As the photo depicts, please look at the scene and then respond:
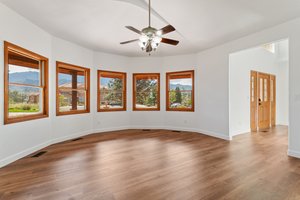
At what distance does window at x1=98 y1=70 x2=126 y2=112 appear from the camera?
577 centimetres

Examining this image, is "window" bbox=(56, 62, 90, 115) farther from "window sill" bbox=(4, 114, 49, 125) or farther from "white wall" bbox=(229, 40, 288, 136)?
"white wall" bbox=(229, 40, 288, 136)

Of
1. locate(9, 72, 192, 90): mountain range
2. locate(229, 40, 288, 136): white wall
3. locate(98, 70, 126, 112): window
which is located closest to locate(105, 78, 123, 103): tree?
locate(98, 70, 126, 112): window

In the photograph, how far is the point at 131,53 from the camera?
5.75m

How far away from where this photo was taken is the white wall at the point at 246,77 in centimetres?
493

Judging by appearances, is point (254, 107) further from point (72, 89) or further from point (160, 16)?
point (72, 89)

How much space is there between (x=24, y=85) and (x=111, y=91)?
9.27 ft

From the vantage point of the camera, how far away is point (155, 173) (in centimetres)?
259

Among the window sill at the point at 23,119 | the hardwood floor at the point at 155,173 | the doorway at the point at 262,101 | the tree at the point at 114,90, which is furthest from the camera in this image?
the tree at the point at 114,90

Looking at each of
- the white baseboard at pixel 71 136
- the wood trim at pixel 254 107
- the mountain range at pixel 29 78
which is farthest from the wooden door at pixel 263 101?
the mountain range at pixel 29 78

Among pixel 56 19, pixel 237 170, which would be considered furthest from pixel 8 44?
pixel 237 170

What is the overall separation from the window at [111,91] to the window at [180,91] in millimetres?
1743

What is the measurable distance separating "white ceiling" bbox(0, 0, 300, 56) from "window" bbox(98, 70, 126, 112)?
1758mm

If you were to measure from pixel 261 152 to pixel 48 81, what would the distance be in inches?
213

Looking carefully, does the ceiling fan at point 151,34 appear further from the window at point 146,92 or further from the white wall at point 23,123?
the window at point 146,92
